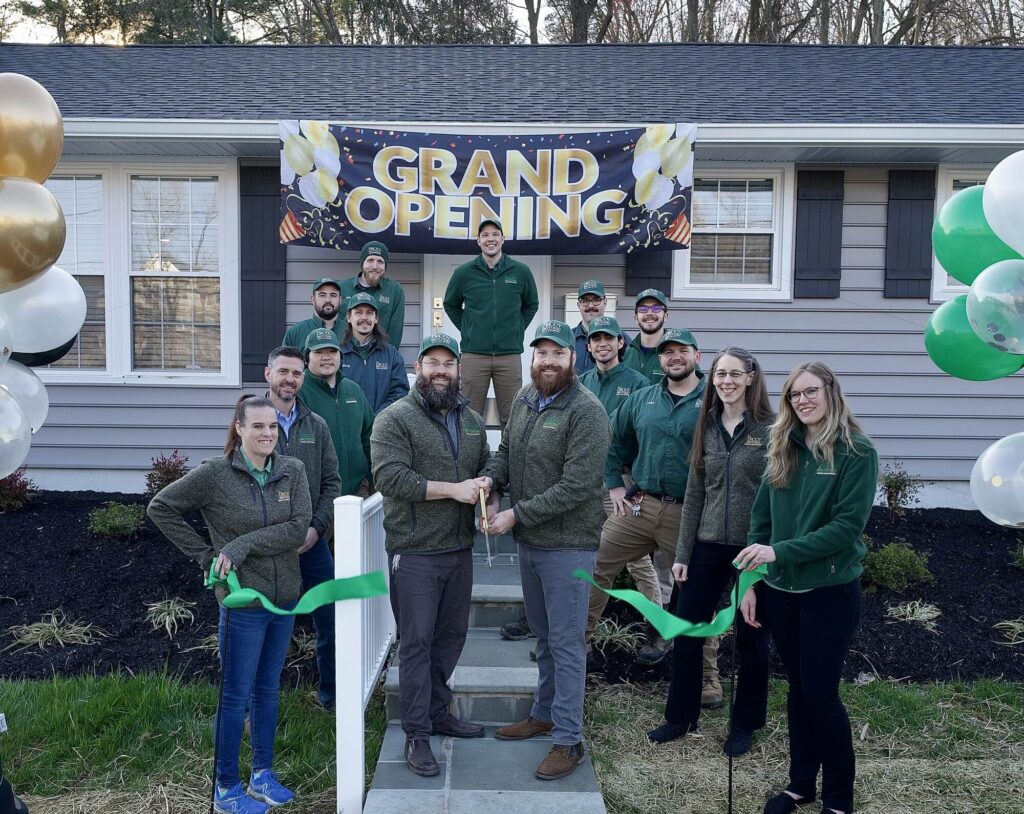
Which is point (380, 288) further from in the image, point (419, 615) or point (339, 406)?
point (419, 615)

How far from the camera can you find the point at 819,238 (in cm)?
769

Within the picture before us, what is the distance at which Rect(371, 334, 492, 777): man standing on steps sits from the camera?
3641mm

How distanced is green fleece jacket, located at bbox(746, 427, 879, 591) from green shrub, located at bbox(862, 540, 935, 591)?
108 inches

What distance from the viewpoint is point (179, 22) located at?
16281 mm

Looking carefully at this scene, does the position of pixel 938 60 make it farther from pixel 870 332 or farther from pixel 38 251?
pixel 38 251

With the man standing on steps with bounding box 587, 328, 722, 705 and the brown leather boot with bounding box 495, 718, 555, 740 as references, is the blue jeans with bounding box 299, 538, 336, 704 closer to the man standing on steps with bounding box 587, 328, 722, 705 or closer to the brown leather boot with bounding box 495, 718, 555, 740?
the brown leather boot with bounding box 495, 718, 555, 740

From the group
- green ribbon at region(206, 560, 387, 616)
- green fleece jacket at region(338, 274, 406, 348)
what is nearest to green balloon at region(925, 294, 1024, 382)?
green ribbon at region(206, 560, 387, 616)

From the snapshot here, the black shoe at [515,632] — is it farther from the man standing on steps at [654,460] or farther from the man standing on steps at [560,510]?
the man standing on steps at [560,510]

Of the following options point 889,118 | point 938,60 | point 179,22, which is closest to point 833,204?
point 889,118

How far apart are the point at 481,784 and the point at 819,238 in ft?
19.0

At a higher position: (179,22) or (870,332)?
(179,22)

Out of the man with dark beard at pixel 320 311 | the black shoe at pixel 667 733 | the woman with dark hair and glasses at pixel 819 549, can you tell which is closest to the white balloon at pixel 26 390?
the man with dark beard at pixel 320 311

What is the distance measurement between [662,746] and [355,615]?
164cm

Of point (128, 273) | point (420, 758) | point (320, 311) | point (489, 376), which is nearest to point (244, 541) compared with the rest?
point (420, 758)
